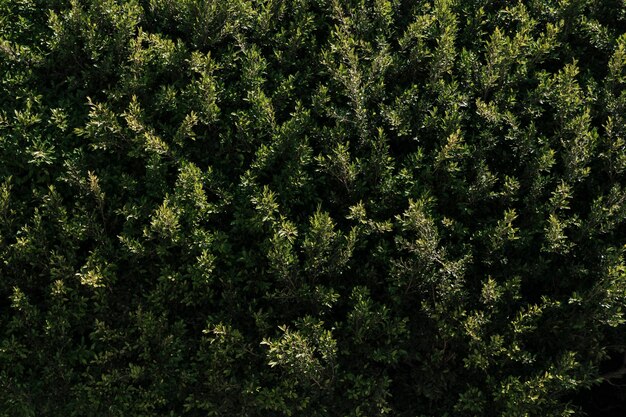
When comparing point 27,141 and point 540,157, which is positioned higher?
point 540,157

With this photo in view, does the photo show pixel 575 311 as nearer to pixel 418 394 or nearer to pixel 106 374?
pixel 418 394

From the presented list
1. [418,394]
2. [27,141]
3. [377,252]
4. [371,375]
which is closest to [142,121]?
[27,141]

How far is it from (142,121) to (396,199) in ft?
5.59

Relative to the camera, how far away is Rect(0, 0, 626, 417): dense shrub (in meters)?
4.31

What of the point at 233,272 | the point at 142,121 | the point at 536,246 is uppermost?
the point at 142,121

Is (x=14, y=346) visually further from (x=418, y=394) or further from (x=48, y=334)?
(x=418, y=394)

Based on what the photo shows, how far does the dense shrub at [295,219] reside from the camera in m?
4.31

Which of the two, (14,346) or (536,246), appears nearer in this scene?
(14,346)

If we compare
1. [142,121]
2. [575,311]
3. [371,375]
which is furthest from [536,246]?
[142,121]

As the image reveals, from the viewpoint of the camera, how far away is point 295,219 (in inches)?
177

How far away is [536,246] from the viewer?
454cm

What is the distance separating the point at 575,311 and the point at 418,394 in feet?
3.71

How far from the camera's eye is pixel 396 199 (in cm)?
449

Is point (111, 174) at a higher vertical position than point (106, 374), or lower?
higher
